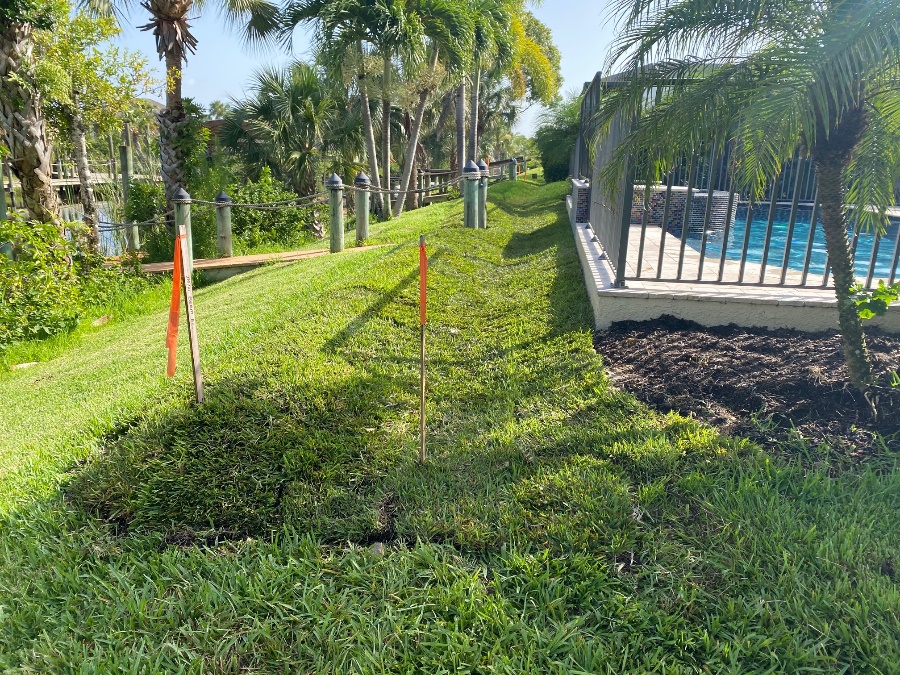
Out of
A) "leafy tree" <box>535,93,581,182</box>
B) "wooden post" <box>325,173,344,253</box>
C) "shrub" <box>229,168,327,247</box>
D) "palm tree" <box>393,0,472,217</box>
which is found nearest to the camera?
"wooden post" <box>325,173,344,253</box>

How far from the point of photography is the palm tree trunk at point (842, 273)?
10.6 ft

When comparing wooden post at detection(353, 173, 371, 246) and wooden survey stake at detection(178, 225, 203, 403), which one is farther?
wooden post at detection(353, 173, 371, 246)

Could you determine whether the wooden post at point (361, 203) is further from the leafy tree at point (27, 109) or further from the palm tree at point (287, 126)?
the palm tree at point (287, 126)

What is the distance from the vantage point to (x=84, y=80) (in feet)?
35.2

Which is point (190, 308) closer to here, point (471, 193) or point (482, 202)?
point (471, 193)

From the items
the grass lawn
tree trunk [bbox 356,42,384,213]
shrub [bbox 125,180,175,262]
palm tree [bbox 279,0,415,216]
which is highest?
palm tree [bbox 279,0,415,216]

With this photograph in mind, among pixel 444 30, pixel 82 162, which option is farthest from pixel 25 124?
pixel 444 30

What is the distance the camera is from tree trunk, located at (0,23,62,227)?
799cm

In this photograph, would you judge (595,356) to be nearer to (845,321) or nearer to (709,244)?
(845,321)

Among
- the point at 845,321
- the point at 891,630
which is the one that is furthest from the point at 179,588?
the point at 845,321

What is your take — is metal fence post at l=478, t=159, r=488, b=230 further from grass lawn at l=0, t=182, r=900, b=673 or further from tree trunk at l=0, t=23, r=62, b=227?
grass lawn at l=0, t=182, r=900, b=673

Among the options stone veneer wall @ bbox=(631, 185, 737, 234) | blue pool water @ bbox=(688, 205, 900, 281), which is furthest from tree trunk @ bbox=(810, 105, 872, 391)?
stone veneer wall @ bbox=(631, 185, 737, 234)

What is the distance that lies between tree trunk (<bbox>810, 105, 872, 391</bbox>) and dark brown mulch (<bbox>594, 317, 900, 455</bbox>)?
17cm

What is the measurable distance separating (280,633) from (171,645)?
14.0 inches
